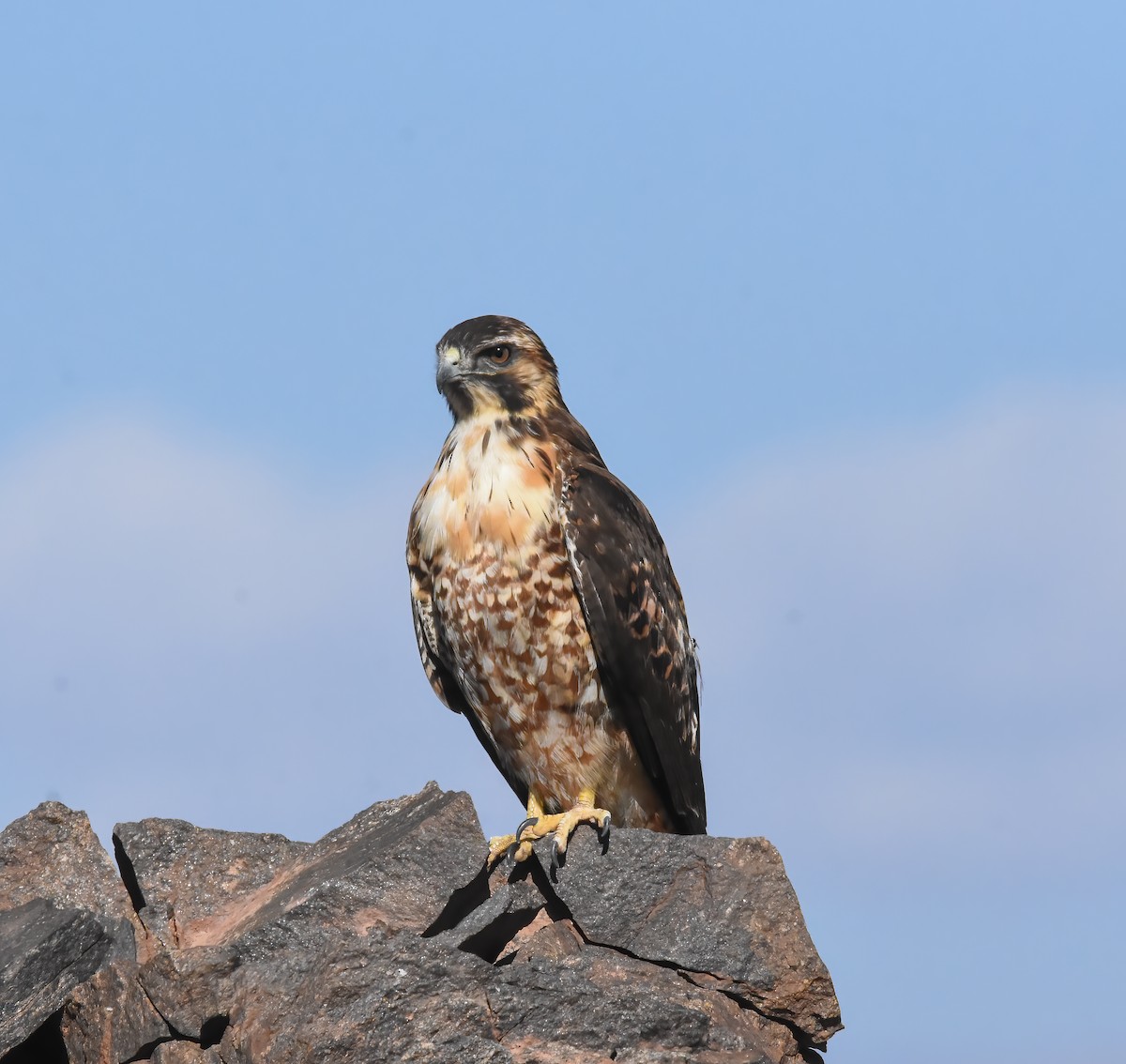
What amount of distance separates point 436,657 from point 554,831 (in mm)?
1446

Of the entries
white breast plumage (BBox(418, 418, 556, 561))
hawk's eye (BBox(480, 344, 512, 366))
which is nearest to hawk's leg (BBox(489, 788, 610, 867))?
white breast plumage (BBox(418, 418, 556, 561))

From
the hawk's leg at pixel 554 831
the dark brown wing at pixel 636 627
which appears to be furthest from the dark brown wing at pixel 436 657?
the dark brown wing at pixel 636 627

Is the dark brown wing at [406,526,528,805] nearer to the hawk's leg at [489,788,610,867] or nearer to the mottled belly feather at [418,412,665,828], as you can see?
the mottled belly feather at [418,412,665,828]

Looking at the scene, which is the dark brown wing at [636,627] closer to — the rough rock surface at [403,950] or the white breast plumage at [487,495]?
the white breast plumage at [487,495]

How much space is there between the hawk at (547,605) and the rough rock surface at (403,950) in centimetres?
42

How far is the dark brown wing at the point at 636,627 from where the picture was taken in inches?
348

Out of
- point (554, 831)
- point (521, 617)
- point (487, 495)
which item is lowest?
point (554, 831)

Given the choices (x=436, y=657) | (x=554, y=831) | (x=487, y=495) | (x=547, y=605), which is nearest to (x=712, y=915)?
(x=554, y=831)

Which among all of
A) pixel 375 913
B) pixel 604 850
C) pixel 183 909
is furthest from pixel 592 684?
pixel 183 909

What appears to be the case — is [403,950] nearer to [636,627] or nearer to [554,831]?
[554,831]

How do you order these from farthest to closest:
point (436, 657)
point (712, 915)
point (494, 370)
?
point (436, 657) < point (494, 370) < point (712, 915)

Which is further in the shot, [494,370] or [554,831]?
[494,370]

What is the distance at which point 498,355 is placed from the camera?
923 cm

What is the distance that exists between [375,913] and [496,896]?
2.17ft
